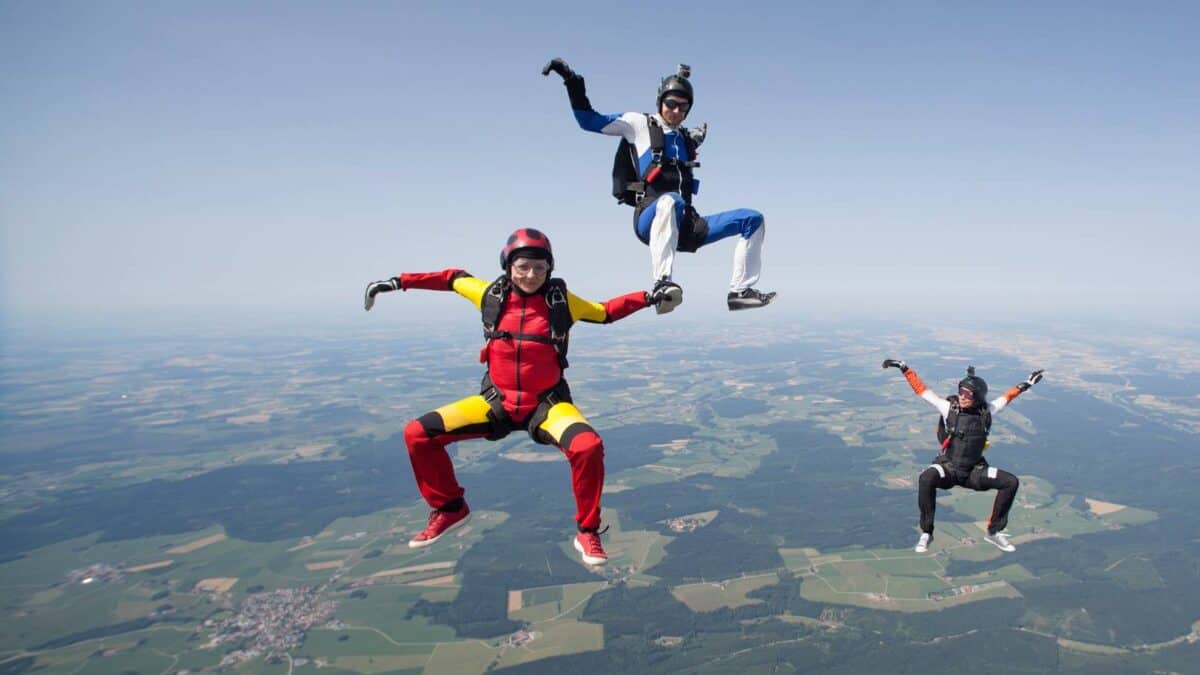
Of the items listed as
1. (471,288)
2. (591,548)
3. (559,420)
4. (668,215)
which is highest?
(668,215)

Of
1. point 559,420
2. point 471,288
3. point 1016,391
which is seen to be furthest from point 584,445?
point 1016,391

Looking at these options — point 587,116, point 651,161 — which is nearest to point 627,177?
point 651,161

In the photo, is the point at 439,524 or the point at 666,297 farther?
the point at 439,524

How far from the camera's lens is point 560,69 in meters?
A: 6.33

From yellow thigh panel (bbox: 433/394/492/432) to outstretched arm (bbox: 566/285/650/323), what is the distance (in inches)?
63.7

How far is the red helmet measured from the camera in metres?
6.08

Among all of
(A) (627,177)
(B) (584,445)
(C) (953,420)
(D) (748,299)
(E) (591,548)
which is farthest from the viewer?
(C) (953,420)

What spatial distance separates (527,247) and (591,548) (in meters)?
3.56

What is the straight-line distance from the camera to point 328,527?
88812mm

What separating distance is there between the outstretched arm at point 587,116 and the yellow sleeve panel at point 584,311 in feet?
7.43

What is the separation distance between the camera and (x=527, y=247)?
605 centimetres

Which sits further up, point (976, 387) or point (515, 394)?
point (515, 394)

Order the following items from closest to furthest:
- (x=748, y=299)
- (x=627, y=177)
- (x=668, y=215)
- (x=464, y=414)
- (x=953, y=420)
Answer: (x=464, y=414) → (x=668, y=215) → (x=748, y=299) → (x=627, y=177) → (x=953, y=420)

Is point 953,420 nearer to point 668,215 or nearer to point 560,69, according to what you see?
point 668,215
